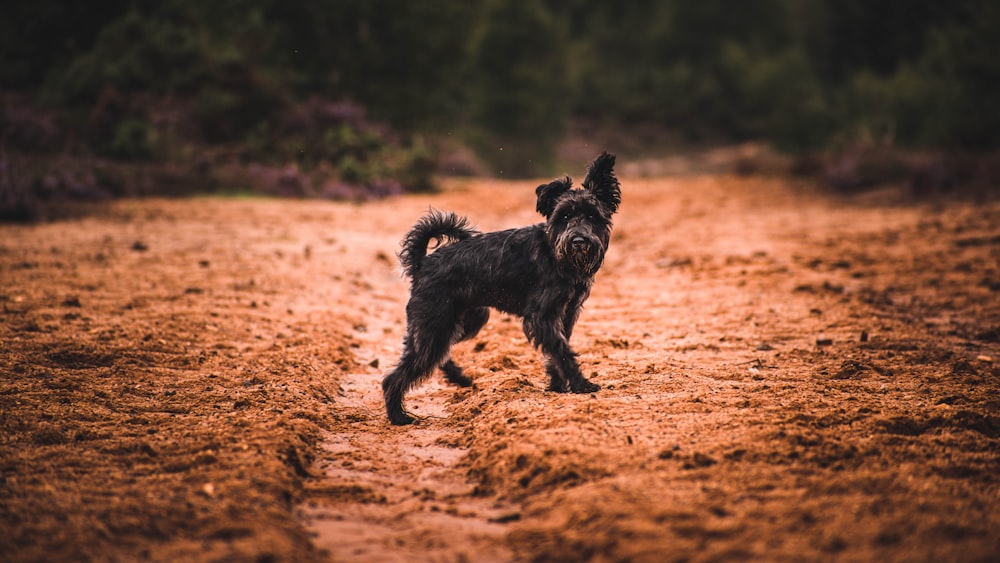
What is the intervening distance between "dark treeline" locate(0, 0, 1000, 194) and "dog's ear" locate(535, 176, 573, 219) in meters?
17.2

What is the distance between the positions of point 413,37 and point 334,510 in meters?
25.3

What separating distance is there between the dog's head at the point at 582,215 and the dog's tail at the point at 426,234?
0.80m

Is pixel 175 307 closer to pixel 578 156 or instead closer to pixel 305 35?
pixel 305 35

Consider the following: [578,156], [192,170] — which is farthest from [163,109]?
[578,156]

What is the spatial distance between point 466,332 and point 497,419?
4.25 ft

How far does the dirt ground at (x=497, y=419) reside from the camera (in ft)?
12.5

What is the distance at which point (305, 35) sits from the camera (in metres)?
26.7

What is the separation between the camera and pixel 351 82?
2753 centimetres

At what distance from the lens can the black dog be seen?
6074mm

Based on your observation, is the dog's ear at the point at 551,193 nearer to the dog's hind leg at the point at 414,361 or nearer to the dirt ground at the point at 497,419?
the dog's hind leg at the point at 414,361

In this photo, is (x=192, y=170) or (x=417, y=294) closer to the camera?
(x=417, y=294)

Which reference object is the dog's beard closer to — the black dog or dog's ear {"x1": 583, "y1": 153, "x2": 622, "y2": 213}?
the black dog

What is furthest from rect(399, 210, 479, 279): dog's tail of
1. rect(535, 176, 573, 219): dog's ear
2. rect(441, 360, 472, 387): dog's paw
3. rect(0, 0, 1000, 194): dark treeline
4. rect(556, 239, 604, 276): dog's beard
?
rect(0, 0, 1000, 194): dark treeline

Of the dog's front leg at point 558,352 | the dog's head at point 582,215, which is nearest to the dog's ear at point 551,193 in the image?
the dog's head at point 582,215
